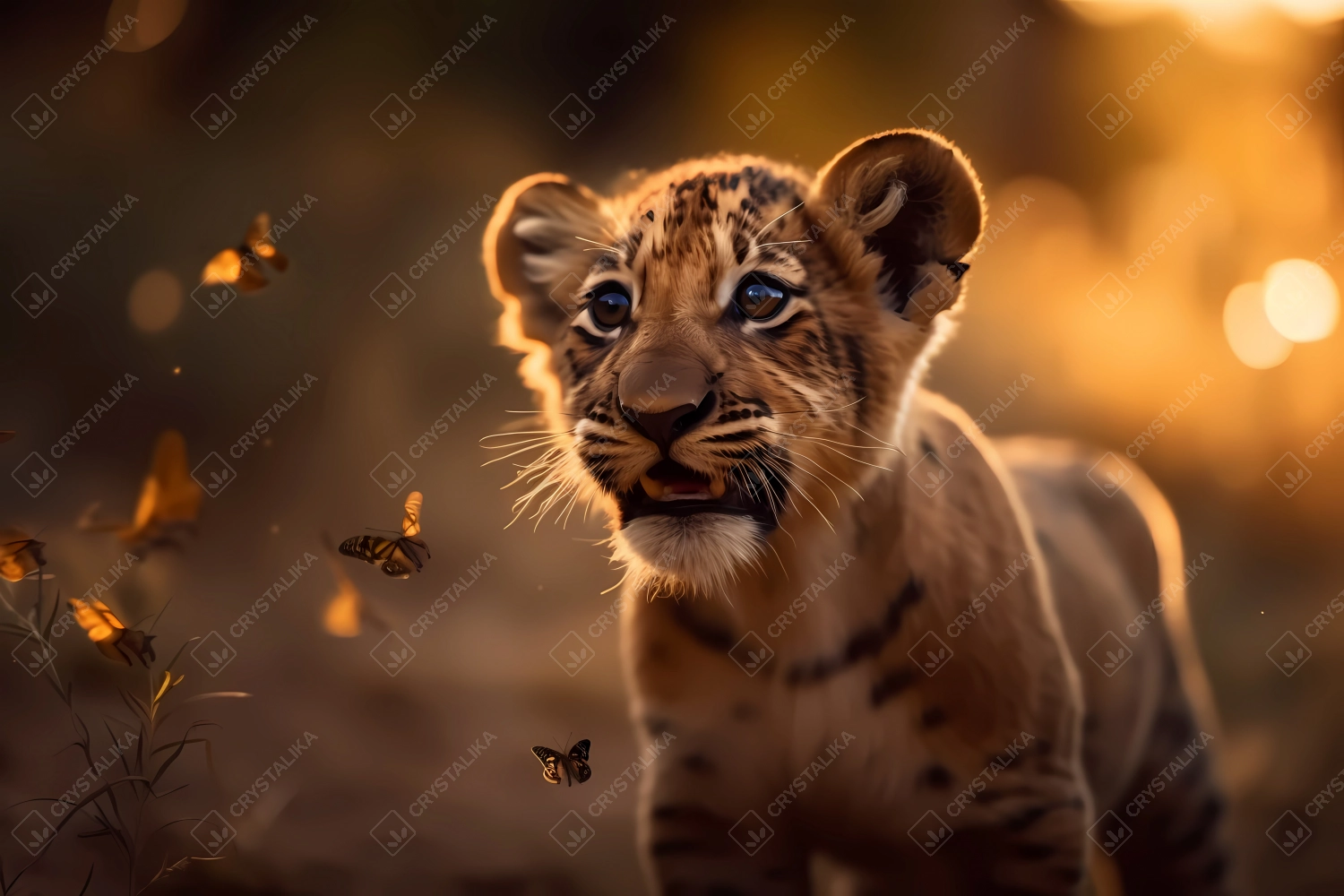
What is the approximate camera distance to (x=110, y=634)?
238 centimetres

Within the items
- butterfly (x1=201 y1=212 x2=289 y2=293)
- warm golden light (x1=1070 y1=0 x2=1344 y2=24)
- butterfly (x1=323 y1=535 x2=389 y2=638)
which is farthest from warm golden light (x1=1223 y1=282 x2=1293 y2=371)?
butterfly (x1=201 y1=212 x2=289 y2=293)

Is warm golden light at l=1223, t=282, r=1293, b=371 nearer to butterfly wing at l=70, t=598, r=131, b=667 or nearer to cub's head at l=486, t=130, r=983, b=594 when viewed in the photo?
cub's head at l=486, t=130, r=983, b=594

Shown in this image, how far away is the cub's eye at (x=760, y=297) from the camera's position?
6.16 feet

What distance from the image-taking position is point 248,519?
2.59 meters

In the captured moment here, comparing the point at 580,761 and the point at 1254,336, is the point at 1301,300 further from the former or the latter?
the point at 580,761

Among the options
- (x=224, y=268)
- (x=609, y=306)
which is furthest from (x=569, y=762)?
(x=224, y=268)

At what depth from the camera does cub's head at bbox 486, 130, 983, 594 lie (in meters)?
1.77

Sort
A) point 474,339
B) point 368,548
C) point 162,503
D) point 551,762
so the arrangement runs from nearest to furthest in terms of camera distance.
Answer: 1. point 551,762
2. point 368,548
3. point 162,503
4. point 474,339

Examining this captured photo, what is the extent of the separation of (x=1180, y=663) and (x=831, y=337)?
4.64ft

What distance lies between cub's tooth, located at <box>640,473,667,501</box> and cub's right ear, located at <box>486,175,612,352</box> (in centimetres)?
57

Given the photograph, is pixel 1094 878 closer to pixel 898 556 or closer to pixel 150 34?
pixel 898 556

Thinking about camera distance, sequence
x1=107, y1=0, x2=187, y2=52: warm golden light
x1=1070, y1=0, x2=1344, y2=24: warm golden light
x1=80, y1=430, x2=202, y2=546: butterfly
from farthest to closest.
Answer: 1. x1=107, y1=0, x2=187, y2=52: warm golden light
2. x1=80, y1=430, x2=202, y2=546: butterfly
3. x1=1070, y1=0, x2=1344, y2=24: warm golden light

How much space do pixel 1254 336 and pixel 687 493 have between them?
5.99 feet

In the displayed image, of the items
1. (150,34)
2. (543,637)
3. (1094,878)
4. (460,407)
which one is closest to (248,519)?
(460,407)
